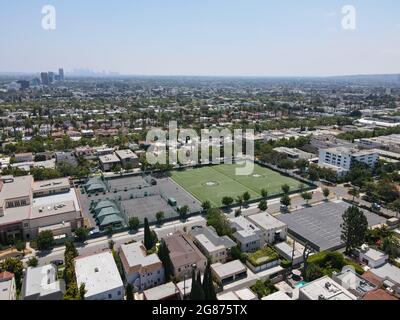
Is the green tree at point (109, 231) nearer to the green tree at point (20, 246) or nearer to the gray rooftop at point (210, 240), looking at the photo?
the green tree at point (20, 246)

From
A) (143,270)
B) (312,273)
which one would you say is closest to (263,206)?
(312,273)

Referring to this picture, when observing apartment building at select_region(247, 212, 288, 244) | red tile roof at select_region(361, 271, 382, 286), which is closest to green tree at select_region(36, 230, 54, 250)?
apartment building at select_region(247, 212, 288, 244)

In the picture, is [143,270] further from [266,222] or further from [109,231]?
[266,222]

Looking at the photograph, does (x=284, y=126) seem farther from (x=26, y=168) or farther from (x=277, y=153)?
(x=26, y=168)
